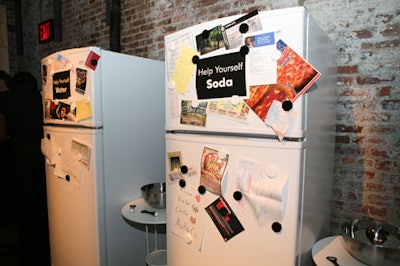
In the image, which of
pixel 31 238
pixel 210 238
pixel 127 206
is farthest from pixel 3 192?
pixel 210 238

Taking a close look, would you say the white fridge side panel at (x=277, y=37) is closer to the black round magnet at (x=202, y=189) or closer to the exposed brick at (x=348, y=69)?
the black round magnet at (x=202, y=189)

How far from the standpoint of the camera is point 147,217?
5.97 ft

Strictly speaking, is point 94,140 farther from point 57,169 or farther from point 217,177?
point 217,177

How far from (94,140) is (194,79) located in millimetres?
867

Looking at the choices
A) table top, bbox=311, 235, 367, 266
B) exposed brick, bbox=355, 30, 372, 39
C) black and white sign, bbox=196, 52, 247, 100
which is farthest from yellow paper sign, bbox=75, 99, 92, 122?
exposed brick, bbox=355, 30, 372, 39

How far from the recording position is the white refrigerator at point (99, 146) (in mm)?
1837

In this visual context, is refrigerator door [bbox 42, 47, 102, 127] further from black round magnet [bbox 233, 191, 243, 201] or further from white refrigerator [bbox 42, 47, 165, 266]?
black round magnet [bbox 233, 191, 243, 201]

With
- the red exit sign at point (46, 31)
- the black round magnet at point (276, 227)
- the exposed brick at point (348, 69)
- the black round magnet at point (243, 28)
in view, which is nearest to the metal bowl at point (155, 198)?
the black round magnet at point (276, 227)

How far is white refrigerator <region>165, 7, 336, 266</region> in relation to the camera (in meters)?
1.14

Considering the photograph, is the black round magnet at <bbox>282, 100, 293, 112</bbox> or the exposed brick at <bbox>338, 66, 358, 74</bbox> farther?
the exposed brick at <bbox>338, 66, 358, 74</bbox>

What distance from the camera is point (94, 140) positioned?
5.99ft

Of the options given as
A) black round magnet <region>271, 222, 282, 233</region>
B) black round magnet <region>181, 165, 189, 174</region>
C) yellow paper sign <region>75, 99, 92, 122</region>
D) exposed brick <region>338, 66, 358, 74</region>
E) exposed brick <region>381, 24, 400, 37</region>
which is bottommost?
black round magnet <region>271, 222, 282, 233</region>

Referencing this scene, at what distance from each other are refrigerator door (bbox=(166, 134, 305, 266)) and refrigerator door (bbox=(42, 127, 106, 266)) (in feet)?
2.01

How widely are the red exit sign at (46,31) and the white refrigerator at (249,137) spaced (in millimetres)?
3105
